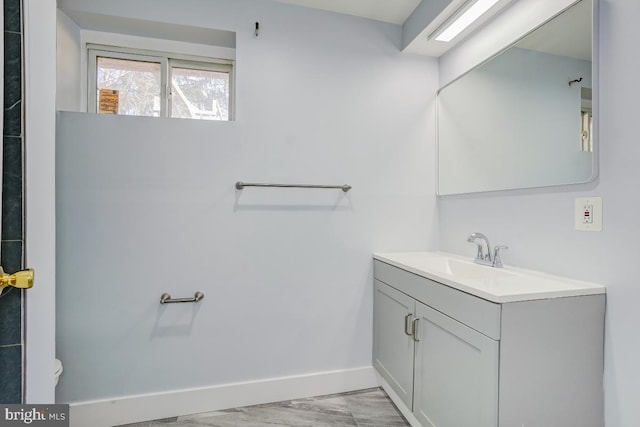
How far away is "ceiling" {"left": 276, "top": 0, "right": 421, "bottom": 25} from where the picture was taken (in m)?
1.91

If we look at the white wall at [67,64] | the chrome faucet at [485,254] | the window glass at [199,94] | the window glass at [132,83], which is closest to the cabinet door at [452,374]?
the chrome faucet at [485,254]

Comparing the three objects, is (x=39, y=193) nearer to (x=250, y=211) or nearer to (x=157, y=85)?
(x=250, y=211)

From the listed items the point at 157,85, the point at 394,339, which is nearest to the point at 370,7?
the point at 157,85

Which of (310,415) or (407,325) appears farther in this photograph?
(310,415)

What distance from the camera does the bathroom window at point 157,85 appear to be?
74.2 inches

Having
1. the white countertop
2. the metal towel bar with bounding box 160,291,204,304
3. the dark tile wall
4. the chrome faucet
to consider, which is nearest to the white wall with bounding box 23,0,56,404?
the dark tile wall

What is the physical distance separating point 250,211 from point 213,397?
3.50ft

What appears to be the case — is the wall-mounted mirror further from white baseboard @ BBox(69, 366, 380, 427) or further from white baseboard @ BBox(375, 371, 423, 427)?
white baseboard @ BBox(69, 366, 380, 427)

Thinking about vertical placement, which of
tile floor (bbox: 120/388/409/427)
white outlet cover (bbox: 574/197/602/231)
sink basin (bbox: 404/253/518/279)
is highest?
white outlet cover (bbox: 574/197/602/231)

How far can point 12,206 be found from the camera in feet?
2.71

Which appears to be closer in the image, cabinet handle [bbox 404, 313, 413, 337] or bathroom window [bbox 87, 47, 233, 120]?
cabinet handle [bbox 404, 313, 413, 337]

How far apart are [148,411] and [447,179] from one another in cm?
220

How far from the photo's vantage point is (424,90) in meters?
2.17
